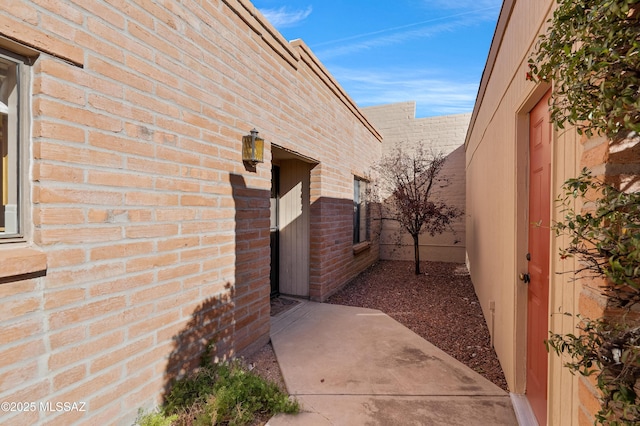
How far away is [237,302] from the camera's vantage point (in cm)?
326

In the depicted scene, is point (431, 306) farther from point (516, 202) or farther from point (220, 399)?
point (220, 399)

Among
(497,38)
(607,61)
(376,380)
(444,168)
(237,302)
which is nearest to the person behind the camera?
(607,61)

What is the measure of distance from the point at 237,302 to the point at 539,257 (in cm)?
262

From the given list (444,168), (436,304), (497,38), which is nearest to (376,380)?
(436,304)

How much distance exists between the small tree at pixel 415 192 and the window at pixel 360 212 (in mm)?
794

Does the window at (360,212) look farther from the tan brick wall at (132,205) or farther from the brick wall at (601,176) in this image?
the brick wall at (601,176)

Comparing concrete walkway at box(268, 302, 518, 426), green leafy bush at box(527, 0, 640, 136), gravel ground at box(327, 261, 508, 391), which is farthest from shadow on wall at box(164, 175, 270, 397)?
green leafy bush at box(527, 0, 640, 136)

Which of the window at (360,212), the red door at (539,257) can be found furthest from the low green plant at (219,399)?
the window at (360,212)

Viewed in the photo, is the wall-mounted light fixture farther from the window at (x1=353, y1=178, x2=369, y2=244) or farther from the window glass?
the window at (x1=353, y1=178, x2=369, y2=244)

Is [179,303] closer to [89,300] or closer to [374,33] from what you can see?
[89,300]

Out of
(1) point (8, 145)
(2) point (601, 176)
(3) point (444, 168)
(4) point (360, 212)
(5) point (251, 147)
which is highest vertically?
(3) point (444, 168)

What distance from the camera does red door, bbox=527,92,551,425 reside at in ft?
6.83

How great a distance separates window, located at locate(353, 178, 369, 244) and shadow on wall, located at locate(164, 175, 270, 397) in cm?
419

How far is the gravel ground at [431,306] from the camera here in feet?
11.1
